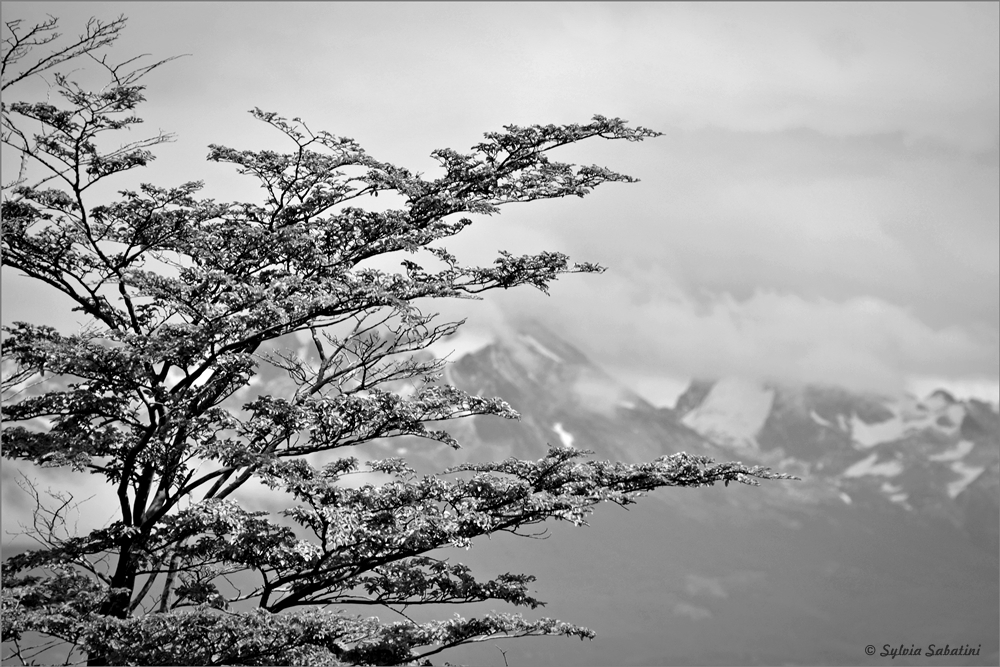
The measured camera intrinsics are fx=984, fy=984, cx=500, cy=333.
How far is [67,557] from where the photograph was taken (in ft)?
→ 55.1

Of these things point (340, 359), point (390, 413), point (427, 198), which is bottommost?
point (390, 413)

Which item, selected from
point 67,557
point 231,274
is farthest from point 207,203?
point 67,557

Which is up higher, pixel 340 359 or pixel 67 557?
pixel 340 359

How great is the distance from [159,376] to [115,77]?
16.7 feet

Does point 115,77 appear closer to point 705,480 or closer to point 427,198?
point 427,198

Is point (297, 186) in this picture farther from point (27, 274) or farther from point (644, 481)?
point (644, 481)

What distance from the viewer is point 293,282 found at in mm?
16703

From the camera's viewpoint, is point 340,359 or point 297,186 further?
point 340,359

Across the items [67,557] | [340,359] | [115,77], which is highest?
[115,77]

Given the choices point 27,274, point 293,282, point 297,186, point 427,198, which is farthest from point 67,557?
point 427,198

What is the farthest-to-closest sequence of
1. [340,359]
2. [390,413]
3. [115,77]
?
[340,359] → [390,413] → [115,77]

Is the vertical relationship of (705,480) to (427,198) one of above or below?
below

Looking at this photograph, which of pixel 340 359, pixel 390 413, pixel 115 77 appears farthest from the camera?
pixel 340 359

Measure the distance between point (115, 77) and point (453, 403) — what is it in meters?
8.04
